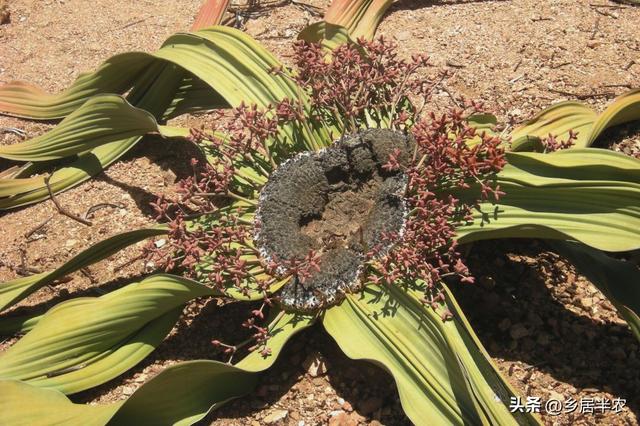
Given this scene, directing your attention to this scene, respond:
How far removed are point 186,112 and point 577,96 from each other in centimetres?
134

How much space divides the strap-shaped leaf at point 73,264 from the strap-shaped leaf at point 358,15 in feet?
3.63

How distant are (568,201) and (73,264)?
1.23 meters

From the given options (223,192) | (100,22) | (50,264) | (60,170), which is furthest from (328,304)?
(100,22)

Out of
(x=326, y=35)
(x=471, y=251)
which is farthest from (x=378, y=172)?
(x=326, y=35)

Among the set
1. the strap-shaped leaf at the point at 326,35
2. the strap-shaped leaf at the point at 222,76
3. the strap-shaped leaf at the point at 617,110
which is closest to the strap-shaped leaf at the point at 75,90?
the strap-shaped leaf at the point at 222,76

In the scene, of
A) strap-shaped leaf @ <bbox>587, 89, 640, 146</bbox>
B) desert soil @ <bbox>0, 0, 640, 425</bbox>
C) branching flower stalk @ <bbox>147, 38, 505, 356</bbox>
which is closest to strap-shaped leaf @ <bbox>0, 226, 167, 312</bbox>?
branching flower stalk @ <bbox>147, 38, 505, 356</bbox>

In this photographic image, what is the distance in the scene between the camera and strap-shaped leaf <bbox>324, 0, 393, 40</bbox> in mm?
2340

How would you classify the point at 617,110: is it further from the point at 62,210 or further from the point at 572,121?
the point at 62,210

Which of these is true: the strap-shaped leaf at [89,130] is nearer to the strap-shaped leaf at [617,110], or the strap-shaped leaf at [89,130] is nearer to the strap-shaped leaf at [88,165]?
the strap-shaped leaf at [88,165]

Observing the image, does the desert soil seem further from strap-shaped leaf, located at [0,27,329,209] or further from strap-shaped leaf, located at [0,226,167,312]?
strap-shaped leaf, located at [0,226,167,312]

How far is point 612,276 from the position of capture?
149 centimetres

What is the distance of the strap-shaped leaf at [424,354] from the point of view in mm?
1299

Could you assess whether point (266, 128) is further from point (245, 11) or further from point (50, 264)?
point (245, 11)

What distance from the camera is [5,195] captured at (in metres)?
2.08
